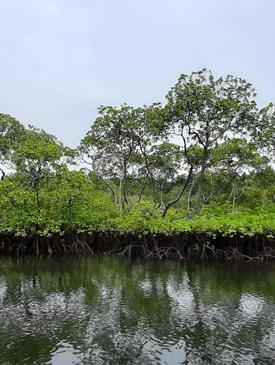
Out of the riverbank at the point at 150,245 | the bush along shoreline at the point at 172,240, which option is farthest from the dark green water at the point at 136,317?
the riverbank at the point at 150,245

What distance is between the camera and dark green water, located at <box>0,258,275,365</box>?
899 cm

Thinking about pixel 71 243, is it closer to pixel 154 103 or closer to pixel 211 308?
pixel 154 103

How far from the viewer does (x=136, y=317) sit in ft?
38.7

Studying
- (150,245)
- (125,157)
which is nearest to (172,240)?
(150,245)

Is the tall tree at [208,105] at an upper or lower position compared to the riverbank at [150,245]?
upper

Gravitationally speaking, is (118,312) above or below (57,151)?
below

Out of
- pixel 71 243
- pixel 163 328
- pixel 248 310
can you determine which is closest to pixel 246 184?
pixel 71 243

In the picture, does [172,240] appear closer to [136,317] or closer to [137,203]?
[137,203]

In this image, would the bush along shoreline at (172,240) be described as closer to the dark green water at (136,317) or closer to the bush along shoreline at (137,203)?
the bush along shoreline at (137,203)

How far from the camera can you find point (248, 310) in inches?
499

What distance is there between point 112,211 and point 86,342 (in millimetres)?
21075

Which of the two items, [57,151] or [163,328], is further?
[57,151]

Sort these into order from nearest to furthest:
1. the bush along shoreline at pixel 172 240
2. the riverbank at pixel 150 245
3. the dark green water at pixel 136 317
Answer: the dark green water at pixel 136 317
the bush along shoreline at pixel 172 240
the riverbank at pixel 150 245

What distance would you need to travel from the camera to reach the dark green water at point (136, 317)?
29.5 feet
